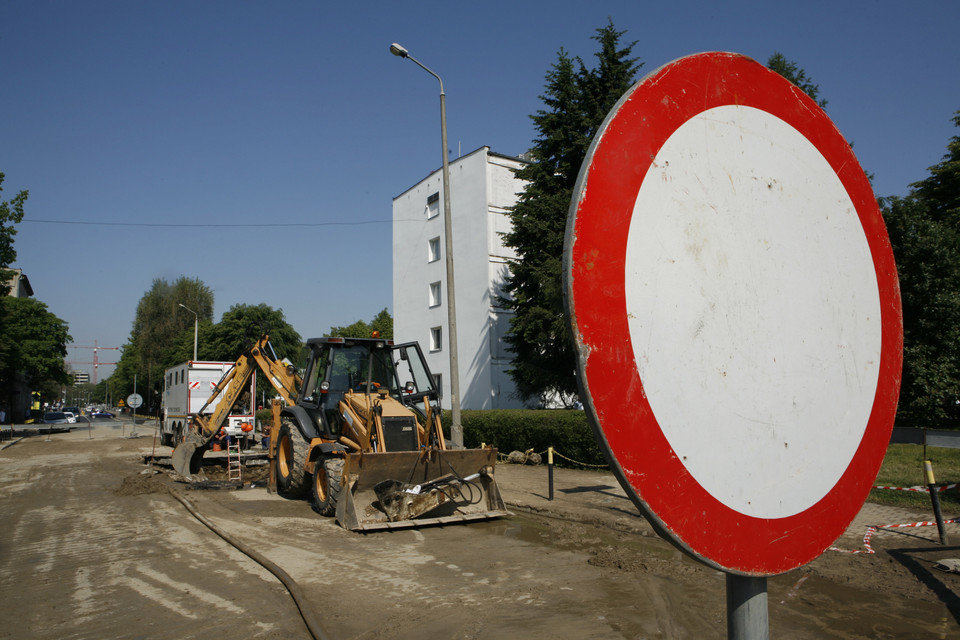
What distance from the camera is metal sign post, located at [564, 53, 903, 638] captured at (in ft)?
3.24

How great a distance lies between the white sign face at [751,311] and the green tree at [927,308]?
69.3 feet

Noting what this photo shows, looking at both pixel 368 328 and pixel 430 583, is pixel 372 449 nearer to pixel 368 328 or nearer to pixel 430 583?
pixel 430 583

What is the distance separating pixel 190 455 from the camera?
49.6ft

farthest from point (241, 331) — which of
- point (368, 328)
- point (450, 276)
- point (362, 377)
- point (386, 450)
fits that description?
point (386, 450)


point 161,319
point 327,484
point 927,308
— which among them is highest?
point 161,319

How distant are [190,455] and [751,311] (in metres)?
16.2

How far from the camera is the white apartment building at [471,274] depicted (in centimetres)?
2859

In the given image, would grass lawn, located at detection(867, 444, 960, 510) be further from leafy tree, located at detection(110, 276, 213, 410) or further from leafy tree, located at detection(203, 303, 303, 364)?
leafy tree, located at detection(110, 276, 213, 410)

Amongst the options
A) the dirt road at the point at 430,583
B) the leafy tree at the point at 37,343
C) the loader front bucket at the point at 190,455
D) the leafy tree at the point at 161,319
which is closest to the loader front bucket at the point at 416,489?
the dirt road at the point at 430,583

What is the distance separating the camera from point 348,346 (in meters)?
11.9

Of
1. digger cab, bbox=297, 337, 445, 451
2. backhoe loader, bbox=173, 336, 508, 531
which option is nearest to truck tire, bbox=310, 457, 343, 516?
backhoe loader, bbox=173, 336, 508, 531

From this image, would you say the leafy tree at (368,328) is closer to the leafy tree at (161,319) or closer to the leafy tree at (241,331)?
the leafy tree at (241,331)

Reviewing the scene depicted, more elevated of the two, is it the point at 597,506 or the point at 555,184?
the point at 555,184

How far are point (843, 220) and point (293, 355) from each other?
5760 cm
